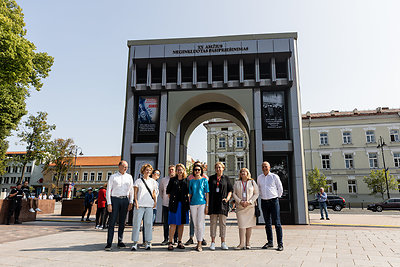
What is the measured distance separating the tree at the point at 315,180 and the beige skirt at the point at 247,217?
36079mm

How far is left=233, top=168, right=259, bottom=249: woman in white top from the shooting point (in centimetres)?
651

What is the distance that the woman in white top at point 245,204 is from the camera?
6.51m

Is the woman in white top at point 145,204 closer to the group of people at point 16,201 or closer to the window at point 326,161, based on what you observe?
the group of people at point 16,201

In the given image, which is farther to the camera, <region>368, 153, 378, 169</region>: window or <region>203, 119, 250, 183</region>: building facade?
<region>203, 119, 250, 183</region>: building facade

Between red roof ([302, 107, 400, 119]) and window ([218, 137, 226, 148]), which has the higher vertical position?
red roof ([302, 107, 400, 119])

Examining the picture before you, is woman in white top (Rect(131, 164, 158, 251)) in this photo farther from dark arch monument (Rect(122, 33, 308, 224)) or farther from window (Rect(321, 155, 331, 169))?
window (Rect(321, 155, 331, 169))

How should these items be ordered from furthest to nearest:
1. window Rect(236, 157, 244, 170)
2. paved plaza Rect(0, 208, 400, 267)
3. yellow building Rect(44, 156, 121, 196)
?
yellow building Rect(44, 156, 121, 196) < window Rect(236, 157, 244, 170) < paved plaza Rect(0, 208, 400, 267)

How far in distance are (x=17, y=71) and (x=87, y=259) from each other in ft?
42.4

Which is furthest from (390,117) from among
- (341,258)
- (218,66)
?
(341,258)

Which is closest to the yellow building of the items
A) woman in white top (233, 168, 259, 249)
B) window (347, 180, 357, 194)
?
window (347, 180, 357, 194)

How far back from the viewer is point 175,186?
6.80 m

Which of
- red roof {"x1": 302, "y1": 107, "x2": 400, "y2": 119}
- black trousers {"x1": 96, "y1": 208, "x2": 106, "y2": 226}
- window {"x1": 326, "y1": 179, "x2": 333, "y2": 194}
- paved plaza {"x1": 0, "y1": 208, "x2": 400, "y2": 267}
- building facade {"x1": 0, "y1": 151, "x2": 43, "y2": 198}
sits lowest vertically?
paved plaza {"x1": 0, "y1": 208, "x2": 400, "y2": 267}

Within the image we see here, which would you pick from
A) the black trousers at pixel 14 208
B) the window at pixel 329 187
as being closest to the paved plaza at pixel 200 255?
the black trousers at pixel 14 208

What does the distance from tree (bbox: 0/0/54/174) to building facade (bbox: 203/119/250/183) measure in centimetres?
3389
